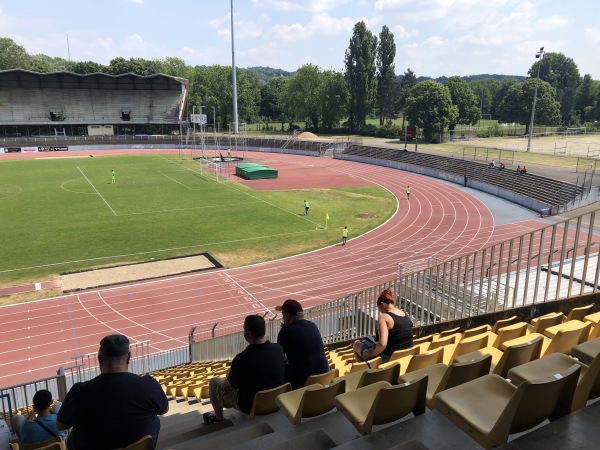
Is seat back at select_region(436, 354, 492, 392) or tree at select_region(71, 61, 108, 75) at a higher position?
tree at select_region(71, 61, 108, 75)

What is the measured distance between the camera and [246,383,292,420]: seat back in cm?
459

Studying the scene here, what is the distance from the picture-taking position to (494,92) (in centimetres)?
14288

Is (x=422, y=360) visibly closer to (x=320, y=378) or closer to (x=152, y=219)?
(x=320, y=378)

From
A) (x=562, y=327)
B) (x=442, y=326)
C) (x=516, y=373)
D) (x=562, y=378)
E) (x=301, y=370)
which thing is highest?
(x=562, y=378)

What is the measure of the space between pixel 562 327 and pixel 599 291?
2330mm

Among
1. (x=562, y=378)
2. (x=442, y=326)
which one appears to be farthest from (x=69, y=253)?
(x=562, y=378)

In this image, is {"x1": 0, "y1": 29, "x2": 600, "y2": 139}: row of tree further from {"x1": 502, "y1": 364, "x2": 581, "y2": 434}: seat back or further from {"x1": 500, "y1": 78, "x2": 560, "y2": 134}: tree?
{"x1": 502, "y1": 364, "x2": 581, "y2": 434}: seat back

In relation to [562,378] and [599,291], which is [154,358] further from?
[562,378]

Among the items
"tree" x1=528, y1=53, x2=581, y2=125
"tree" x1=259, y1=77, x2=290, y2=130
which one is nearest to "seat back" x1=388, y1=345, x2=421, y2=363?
"tree" x1=259, y1=77, x2=290, y2=130

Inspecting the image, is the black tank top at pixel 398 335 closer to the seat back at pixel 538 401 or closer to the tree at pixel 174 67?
the seat back at pixel 538 401

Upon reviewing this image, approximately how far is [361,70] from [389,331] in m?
88.8

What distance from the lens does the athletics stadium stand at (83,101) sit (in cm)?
8250

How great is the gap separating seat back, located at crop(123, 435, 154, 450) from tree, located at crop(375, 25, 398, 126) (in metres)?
98.9

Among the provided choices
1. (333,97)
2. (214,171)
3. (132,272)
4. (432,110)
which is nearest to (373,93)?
(333,97)
